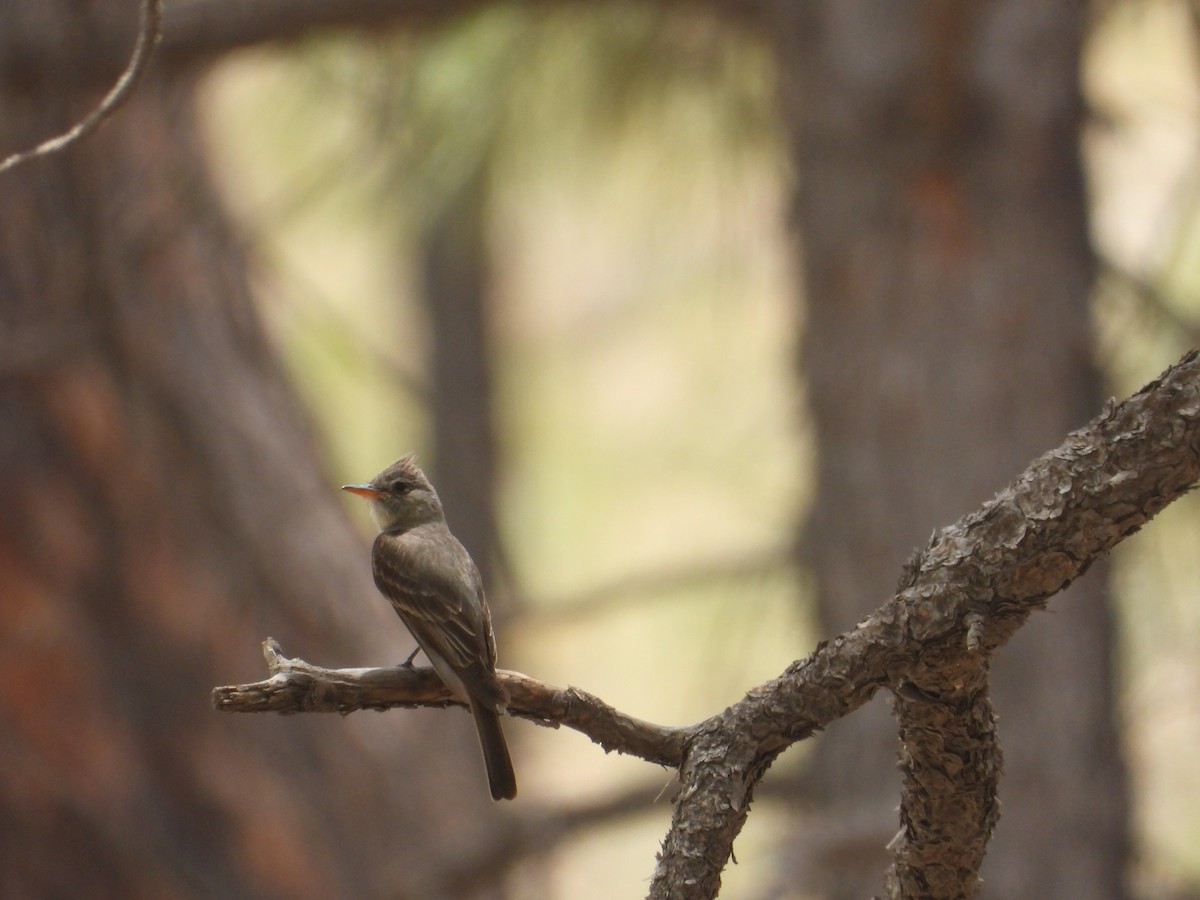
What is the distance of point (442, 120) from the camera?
18.0 feet

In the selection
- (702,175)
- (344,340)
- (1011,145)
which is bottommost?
(1011,145)

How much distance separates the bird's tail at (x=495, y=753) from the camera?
2.22 m

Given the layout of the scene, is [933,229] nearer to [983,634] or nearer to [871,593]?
→ [871,593]

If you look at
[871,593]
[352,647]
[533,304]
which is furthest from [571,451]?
[871,593]

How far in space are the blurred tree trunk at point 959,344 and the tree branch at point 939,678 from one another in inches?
96.8

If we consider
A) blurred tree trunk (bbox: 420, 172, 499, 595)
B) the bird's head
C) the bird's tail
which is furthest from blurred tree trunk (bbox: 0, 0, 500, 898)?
the bird's tail

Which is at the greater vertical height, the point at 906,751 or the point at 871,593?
the point at 871,593

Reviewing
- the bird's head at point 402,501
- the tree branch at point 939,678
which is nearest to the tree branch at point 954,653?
the tree branch at point 939,678

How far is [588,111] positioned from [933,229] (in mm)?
1714

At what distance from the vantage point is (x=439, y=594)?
2484 mm

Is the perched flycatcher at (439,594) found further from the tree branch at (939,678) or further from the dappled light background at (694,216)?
the dappled light background at (694,216)

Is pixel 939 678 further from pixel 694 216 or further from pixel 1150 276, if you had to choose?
pixel 694 216

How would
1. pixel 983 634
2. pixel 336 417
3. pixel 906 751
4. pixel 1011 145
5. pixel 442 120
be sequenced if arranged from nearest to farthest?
1. pixel 983 634
2. pixel 906 751
3. pixel 1011 145
4. pixel 442 120
5. pixel 336 417

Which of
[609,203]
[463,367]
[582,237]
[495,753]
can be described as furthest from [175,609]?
[463,367]
